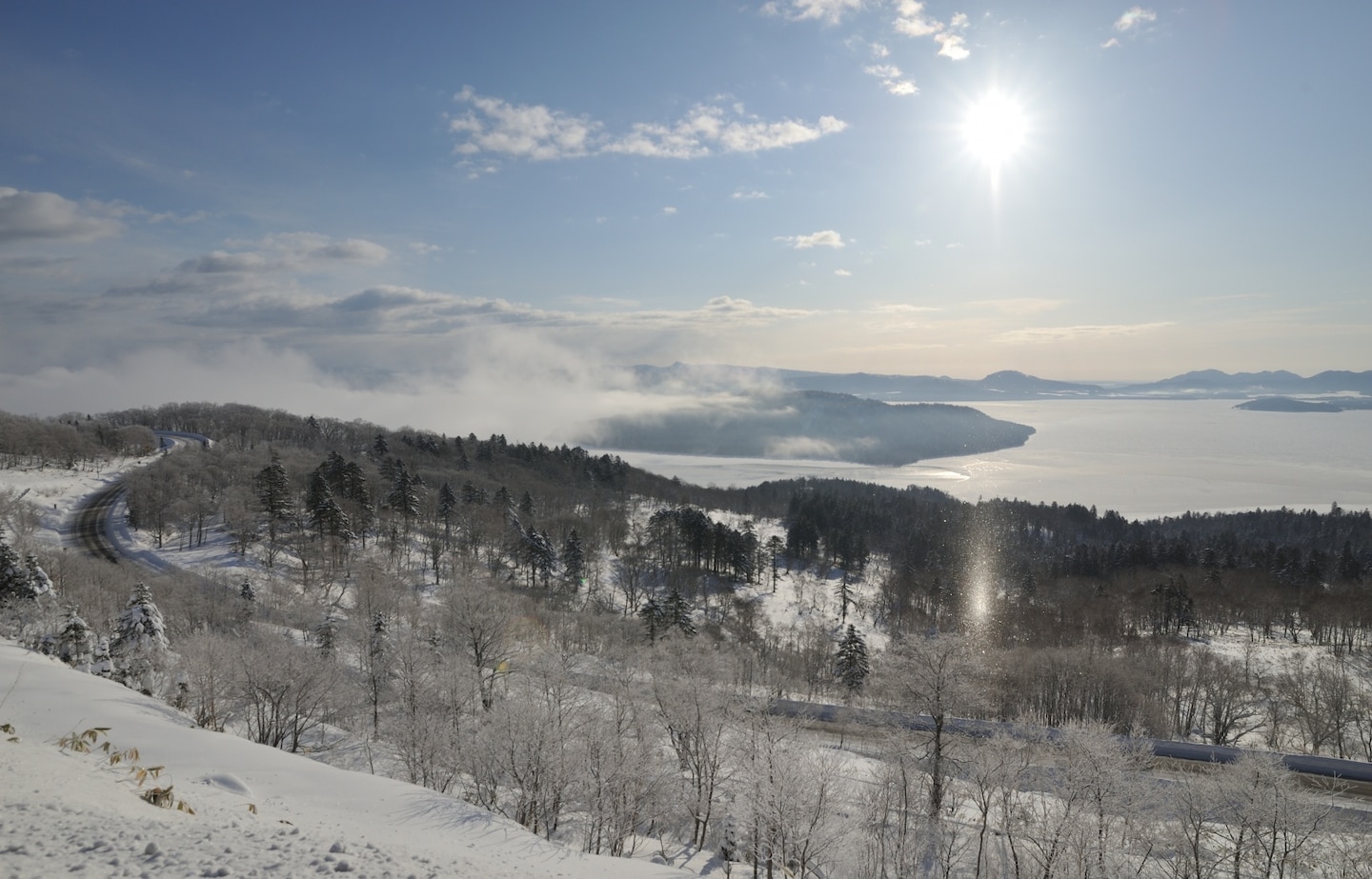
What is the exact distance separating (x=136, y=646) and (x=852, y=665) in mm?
52973

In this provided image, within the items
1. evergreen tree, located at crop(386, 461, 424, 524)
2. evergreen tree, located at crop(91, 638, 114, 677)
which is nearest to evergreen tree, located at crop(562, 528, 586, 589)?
evergreen tree, located at crop(386, 461, 424, 524)

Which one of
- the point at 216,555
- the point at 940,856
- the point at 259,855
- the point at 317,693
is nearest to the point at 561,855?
the point at 259,855

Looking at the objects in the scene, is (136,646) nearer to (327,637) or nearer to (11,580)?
(11,580)

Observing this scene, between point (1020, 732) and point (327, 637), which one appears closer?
point (327, 637)

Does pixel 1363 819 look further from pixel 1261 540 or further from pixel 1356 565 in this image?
pixel 1261 540

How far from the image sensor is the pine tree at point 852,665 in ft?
195

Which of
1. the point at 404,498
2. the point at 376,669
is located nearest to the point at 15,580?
the point at 376,669

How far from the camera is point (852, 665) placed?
6000 centimetres

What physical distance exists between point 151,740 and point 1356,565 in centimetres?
14366

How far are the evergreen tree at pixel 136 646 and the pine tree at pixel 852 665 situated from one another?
5154 cm

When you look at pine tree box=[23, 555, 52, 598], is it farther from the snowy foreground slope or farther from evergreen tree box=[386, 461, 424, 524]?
evergreen tree box=[386, 461, 424, 524]

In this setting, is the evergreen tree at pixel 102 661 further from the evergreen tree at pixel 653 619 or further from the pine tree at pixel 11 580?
the evergreen tree at pixel 653 619

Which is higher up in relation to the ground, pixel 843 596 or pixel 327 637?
pixel 327 637

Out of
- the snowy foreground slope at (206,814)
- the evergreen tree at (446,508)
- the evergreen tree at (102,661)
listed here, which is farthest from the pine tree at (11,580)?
the evergreen tree at (446,508)
